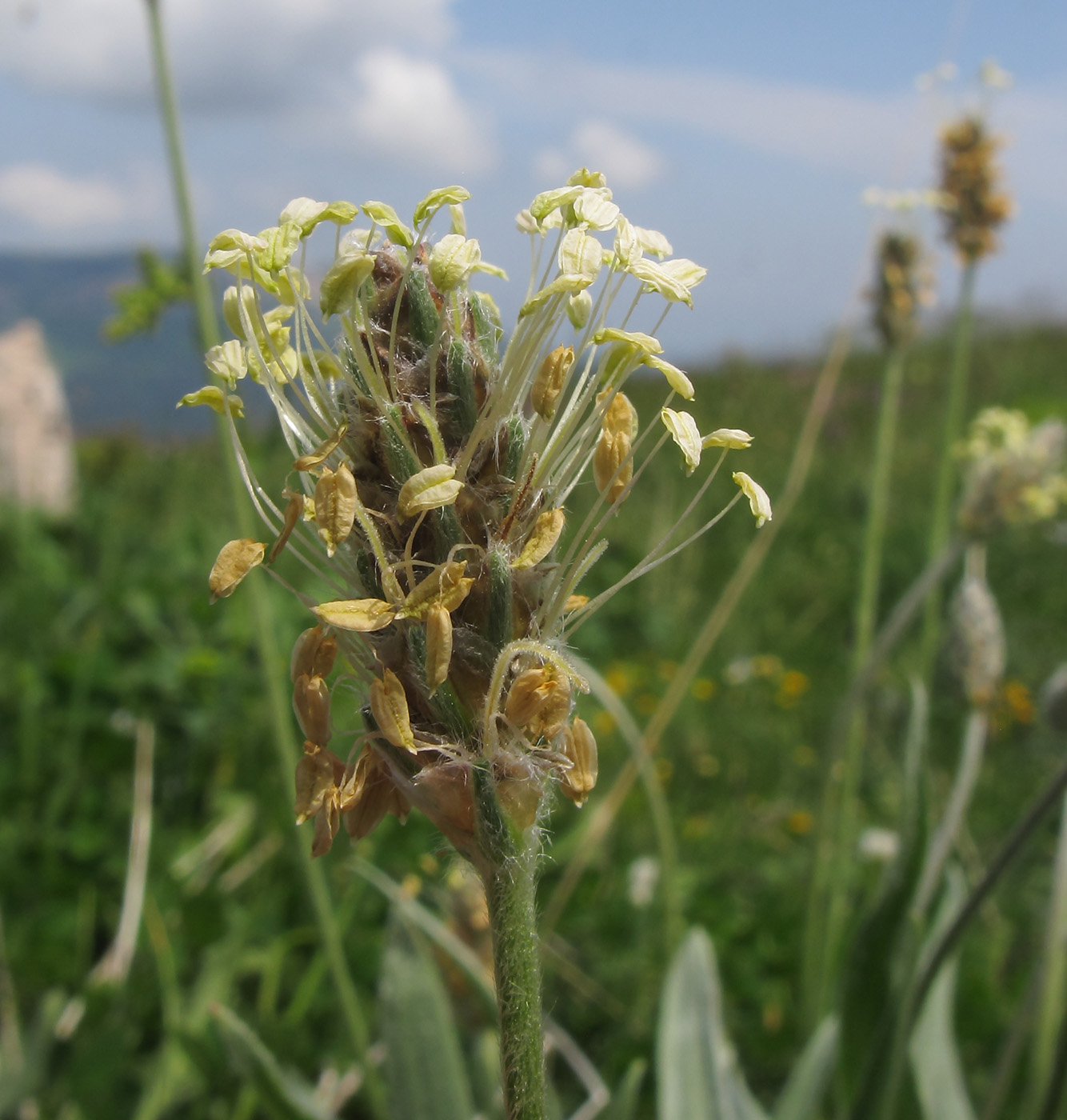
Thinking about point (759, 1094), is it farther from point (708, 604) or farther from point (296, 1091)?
point (708, 604)

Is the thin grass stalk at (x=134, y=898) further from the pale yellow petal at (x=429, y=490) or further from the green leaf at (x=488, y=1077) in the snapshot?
the pale yellow petal at (x=429, y=490)

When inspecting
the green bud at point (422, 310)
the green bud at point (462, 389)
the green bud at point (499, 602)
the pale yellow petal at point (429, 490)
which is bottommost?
the green bud at point (499, 602)

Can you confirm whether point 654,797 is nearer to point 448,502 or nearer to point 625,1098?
point 625,1098

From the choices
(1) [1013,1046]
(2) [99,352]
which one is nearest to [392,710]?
(1) [1013,1046]

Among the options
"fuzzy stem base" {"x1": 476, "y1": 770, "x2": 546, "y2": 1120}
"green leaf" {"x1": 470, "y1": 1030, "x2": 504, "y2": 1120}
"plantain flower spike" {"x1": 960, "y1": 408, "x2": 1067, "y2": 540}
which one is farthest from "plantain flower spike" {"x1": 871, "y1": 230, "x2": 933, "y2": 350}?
"fuzzy stem base" {"x1": 476, "y1": 770, "x2": 546, "y2": 1120}

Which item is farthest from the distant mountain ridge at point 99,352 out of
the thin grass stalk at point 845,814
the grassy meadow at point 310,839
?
the thin grass stalk at point 845,814

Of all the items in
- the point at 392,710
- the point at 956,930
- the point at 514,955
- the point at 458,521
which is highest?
the point at 458,521

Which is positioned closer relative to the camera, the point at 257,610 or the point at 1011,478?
the point at 257,610
